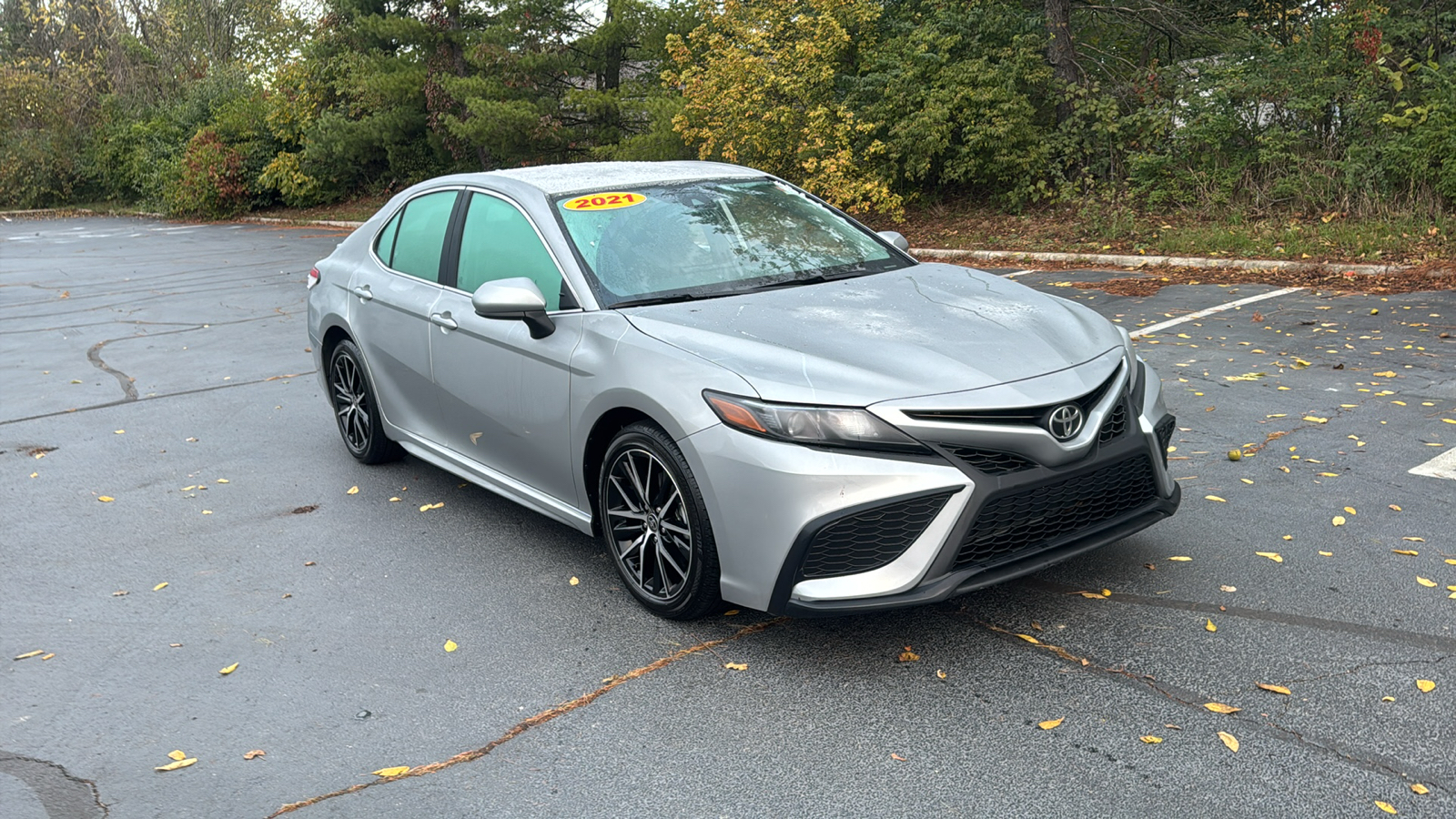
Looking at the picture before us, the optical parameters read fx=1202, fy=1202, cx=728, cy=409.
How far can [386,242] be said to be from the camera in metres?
6.39

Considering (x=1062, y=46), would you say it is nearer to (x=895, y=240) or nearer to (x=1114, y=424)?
(x=895, y=240)

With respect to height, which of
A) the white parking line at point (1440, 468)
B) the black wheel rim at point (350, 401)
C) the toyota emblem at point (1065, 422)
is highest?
the toyota emblem at point (1065, 422)

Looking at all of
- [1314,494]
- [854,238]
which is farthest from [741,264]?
[1314,494]

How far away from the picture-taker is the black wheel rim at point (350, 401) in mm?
6562

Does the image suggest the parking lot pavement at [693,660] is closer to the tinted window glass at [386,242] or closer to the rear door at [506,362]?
the rear door at [506,362]

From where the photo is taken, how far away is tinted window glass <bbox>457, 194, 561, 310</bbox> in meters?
4.96

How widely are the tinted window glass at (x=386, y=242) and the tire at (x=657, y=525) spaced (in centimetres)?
233

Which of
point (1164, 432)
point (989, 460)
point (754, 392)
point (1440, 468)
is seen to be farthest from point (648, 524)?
point (1440, 468)

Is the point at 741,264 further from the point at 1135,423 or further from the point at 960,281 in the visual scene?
the point at 1135,423

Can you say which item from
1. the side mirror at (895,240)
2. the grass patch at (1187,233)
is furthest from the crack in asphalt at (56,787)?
the grass patch at (1187,233)

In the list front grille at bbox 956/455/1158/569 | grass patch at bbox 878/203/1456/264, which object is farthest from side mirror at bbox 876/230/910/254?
grass patch at bbox 878/203/1456/264

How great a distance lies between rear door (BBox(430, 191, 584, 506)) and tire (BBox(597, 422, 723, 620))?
0.31 metres

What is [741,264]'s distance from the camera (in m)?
5.00

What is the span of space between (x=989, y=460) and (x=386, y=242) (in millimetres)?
3852
